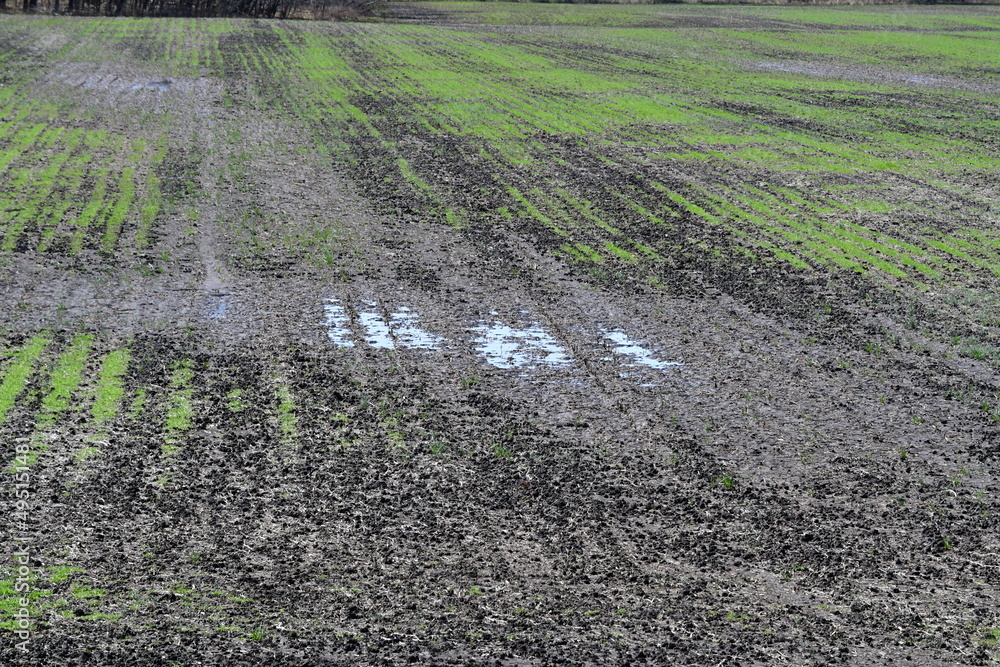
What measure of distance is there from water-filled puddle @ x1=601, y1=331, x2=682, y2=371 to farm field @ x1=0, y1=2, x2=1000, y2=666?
4 centimetres

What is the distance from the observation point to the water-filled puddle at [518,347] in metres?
9.03

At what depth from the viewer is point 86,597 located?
18.7 ft

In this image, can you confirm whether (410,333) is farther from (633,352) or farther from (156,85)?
(156,85)

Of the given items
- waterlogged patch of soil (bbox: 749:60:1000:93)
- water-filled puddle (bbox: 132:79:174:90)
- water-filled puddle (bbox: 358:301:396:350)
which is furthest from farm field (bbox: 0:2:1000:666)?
waterlogged patch of soil (bbox: 749:60:1000:93)

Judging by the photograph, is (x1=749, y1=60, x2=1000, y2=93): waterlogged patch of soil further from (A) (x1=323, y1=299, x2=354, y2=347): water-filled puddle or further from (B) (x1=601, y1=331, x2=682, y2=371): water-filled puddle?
(A) (x1=323, y1=299, x2=354, y2=347): water-filled puddle

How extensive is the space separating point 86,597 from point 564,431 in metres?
3.60

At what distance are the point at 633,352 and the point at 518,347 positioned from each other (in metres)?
1.06

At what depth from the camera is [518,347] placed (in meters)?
9.35

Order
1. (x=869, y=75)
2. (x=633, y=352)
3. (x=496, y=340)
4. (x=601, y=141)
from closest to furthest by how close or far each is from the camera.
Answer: (x=633, y=352) → (x=496, y=340) → (x=601, y=141) → (x=869, y=75)

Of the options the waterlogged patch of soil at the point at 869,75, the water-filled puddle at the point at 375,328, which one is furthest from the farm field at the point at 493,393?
the waterlogged patch of soil at the point at 869,75

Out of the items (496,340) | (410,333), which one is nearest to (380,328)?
(410,333)

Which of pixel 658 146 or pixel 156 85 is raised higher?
pixel 156 85

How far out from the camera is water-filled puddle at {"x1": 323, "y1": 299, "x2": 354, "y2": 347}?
30.7 feet

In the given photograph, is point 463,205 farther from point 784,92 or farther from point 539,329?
point 784,92
